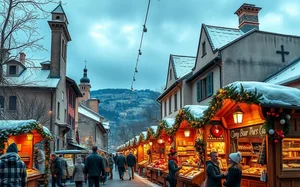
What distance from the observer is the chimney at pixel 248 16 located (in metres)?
28.9

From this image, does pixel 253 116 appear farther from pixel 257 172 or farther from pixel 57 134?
pixel 57 134

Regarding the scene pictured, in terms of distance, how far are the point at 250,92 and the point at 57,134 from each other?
30.0m

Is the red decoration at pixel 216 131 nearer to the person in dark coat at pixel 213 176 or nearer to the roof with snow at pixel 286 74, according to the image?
the person in dark coat at pixel 213 176

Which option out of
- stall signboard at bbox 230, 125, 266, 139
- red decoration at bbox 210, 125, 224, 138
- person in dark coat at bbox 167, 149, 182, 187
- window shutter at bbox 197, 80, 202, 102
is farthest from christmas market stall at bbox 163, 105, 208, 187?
window shutter at bbox 197, 80, 202, 102

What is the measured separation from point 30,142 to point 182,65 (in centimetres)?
2159

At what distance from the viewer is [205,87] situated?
2622 cm

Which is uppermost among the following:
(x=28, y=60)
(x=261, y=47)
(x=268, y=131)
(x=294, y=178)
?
(x=261, y=47)

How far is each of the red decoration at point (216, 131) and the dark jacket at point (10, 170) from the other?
6461mm

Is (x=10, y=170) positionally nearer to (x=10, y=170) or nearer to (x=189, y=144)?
(x=10, y=170)

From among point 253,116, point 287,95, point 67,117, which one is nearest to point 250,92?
point 287,95

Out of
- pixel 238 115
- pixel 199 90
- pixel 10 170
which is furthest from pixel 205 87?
pixel 10 170

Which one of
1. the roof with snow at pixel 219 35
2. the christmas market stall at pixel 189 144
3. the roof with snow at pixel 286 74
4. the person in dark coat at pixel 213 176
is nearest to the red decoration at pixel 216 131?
the christmas market stall at pixel 189 144

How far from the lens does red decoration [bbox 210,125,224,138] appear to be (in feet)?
38.7

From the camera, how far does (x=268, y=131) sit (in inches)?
340
